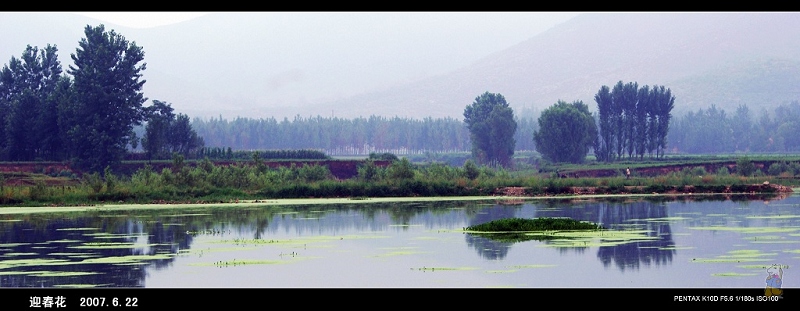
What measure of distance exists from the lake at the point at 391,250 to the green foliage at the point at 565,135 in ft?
195

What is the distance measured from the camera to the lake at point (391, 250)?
983 inches

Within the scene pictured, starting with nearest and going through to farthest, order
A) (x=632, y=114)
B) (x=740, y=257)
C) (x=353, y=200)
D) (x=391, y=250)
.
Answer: (x=740, y=257), (x=391, y=250), (x=353, y=200), (x=632, y=114)

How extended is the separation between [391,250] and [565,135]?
7702 cm

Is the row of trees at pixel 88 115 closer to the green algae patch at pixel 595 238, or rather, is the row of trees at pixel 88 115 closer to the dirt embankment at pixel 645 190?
the dirt embankment at pixel 645 190

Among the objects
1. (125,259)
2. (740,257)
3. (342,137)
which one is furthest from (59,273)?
(342,137)

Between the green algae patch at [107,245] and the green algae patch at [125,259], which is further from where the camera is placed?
the green algae patch at [107,245]

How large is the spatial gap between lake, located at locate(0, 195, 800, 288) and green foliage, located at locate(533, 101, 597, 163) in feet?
195

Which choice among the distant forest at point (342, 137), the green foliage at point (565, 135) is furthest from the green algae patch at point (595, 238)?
the distant forest at point (342, 137)

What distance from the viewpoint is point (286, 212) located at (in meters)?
47.5

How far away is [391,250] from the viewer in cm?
3128

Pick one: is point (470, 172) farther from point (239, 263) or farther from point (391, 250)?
point (239, 263)
